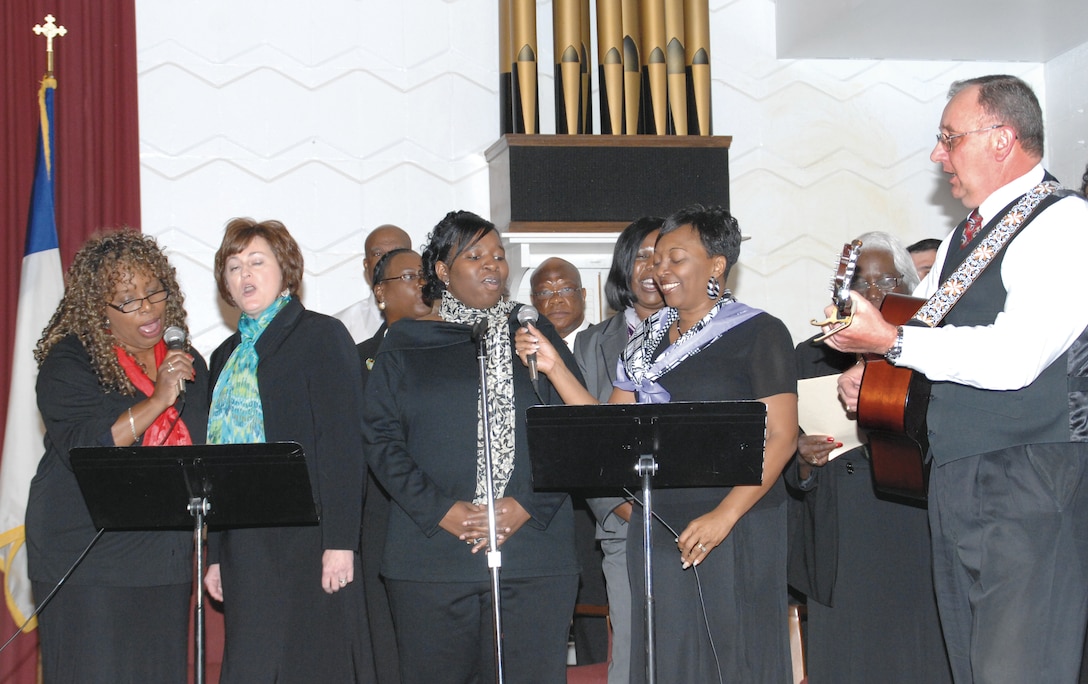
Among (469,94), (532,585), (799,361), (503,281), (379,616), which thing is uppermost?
(469,94)

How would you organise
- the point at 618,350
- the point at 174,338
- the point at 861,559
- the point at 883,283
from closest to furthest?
the point at 174,338 < the point at 861,559 < the point at 883,283 < the point at 618,350

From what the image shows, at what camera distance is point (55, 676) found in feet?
10.8

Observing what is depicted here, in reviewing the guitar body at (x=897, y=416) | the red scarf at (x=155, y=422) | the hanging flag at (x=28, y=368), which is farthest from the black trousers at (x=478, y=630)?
the hanging flag at (x=28, y=368)

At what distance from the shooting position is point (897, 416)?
9.45 feet

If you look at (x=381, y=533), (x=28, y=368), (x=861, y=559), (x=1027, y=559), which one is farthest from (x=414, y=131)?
(x=1027, y=559)

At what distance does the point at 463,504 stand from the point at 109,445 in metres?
1.02

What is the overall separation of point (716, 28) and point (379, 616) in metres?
3.67

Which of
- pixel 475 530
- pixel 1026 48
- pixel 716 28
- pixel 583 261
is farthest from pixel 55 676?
pixel 1026 48

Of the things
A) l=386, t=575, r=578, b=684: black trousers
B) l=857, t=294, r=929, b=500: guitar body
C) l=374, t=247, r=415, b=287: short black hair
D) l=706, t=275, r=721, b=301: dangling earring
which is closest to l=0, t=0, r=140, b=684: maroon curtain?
l=374, t=247, r=415, b=287: short black hair

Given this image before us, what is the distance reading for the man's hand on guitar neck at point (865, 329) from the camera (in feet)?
8.51

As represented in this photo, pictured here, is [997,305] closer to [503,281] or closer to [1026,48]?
[503,281]

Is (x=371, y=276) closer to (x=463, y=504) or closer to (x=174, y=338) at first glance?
(x=174, y=338)

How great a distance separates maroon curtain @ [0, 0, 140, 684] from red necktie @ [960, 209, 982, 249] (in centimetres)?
393

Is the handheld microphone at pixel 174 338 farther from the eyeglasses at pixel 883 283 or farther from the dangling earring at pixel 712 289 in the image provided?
the eyeglasses at pixel 883 283
